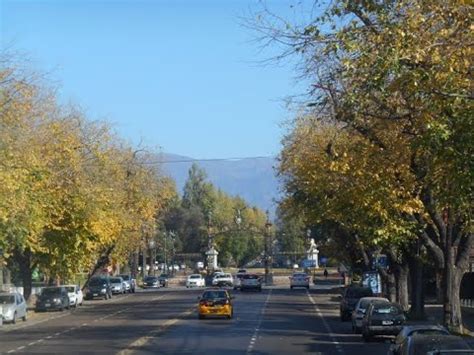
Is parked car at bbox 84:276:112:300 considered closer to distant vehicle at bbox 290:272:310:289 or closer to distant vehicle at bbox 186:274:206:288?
distant vehicle at bbox 290:272:310:289

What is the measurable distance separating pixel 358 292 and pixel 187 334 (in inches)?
528

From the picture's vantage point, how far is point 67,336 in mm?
35562

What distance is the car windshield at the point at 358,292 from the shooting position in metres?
45.6

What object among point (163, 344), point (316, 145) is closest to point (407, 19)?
point (163, 344)

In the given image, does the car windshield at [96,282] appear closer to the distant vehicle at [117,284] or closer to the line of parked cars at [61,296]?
the line of parked cars at [61,296]

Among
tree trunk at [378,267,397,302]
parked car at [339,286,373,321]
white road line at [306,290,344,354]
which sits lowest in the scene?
white road line at [306,290,344,354]

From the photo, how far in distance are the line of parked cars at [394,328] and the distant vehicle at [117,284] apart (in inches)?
1669

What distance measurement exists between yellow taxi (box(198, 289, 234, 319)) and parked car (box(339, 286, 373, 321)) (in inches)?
214

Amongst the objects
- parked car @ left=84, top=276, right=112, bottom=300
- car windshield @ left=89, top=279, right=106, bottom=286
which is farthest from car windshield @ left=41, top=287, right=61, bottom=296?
car windshield @ left=89, top=279, right=106, bottom=286

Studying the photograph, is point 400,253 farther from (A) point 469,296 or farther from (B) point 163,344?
(B) point 163,344

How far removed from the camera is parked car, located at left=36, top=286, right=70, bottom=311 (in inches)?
2367

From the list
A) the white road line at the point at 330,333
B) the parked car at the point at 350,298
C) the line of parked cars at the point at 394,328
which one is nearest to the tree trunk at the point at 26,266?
the white road line at the point at 330,333

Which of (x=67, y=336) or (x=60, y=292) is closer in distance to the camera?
(x=67, y=336)

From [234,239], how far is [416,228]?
131030 millimetres
